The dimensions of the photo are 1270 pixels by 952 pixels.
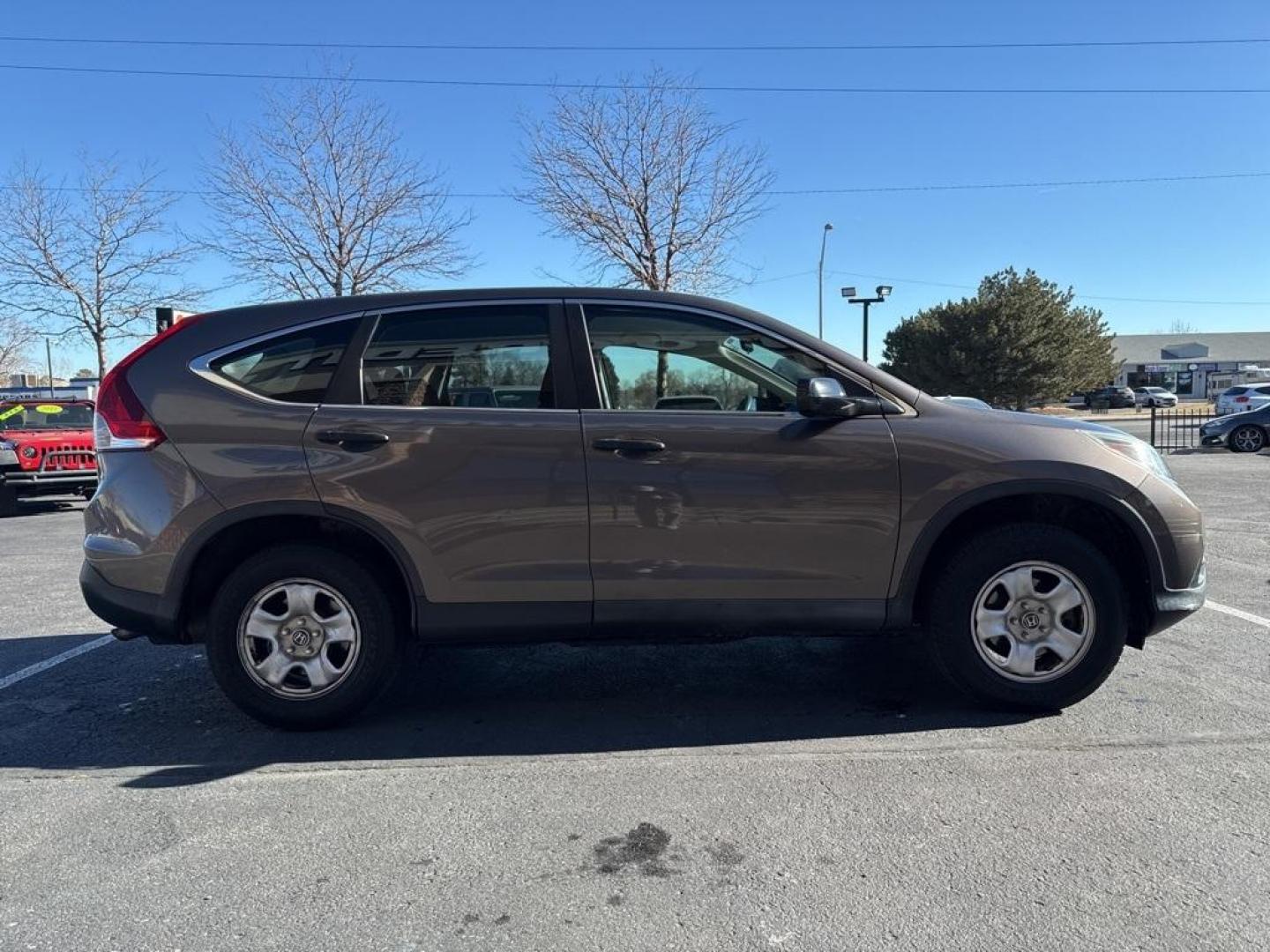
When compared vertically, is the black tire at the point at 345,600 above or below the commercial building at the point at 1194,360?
below

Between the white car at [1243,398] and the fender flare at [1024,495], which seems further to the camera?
the white car at [1243,398]

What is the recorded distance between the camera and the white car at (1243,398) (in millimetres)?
26016

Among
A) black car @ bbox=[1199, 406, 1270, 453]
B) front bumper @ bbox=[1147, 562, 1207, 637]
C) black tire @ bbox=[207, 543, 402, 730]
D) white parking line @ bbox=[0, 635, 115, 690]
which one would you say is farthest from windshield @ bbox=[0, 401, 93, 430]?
black car @ bbox=[1199, 406, 1270, 453]

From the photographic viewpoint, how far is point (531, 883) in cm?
264

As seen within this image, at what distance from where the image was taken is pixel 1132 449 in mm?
3723

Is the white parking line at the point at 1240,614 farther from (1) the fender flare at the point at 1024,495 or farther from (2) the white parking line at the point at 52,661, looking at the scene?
(2) the white parking line at the point at 52,661

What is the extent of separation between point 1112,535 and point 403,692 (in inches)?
137

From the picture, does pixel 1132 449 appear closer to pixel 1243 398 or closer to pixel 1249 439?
pixel 1249 439

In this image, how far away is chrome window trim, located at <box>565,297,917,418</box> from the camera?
367 centimetres

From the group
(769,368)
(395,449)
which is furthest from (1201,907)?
(395,449)

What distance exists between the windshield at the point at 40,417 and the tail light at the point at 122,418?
11.3 m

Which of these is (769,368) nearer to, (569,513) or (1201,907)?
(569,513)

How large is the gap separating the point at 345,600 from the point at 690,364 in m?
1.82

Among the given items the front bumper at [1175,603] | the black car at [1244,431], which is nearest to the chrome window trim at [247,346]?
the front bumper at [1175,603]
